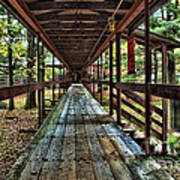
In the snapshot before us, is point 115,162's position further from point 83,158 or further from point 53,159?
point 53,159

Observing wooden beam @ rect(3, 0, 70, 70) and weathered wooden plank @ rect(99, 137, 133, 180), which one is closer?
weathered wooden plank @ rect(99, 137, 133, 180)

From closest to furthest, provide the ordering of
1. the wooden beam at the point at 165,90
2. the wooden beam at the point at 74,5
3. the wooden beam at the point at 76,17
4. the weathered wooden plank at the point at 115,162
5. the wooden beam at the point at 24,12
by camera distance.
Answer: the wooden beam at the point at 165,90 < the weathered wooden plank at the point at 115,162 < the wooden beam at the point at 24,12 < the wooden beam at the point at 74,5 < the wooden beam at the point at 76,17

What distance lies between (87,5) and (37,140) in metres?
2.33

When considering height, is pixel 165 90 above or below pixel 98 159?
above

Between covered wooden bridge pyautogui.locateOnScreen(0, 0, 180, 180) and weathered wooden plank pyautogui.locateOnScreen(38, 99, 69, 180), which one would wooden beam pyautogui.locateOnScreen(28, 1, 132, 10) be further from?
weathered wooden plank pyautogui.locateOnScreen(38, 99, 69, 180)

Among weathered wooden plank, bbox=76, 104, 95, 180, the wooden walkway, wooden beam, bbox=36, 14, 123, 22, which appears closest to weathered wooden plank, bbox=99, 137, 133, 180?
the wooden walkway

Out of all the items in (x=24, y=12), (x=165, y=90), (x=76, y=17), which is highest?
(x=76, y=17)

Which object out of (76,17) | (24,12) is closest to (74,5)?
(76,17)

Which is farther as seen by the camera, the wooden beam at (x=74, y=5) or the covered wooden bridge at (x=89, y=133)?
the wooden beam at (x=74, y=5)

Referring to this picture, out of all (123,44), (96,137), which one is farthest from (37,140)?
(123,44)

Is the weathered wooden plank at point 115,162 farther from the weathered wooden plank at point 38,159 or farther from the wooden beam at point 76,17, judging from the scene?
the wooden beam at point 76,17

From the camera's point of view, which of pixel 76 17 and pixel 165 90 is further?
pixel 76 17

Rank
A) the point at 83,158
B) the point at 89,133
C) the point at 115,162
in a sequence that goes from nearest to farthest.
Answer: the point at 115,162 < the point at 83,158 < the point at 89,133

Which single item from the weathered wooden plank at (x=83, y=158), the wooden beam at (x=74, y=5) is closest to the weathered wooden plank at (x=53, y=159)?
the weathered wooden plank at (x=83, y=158)
